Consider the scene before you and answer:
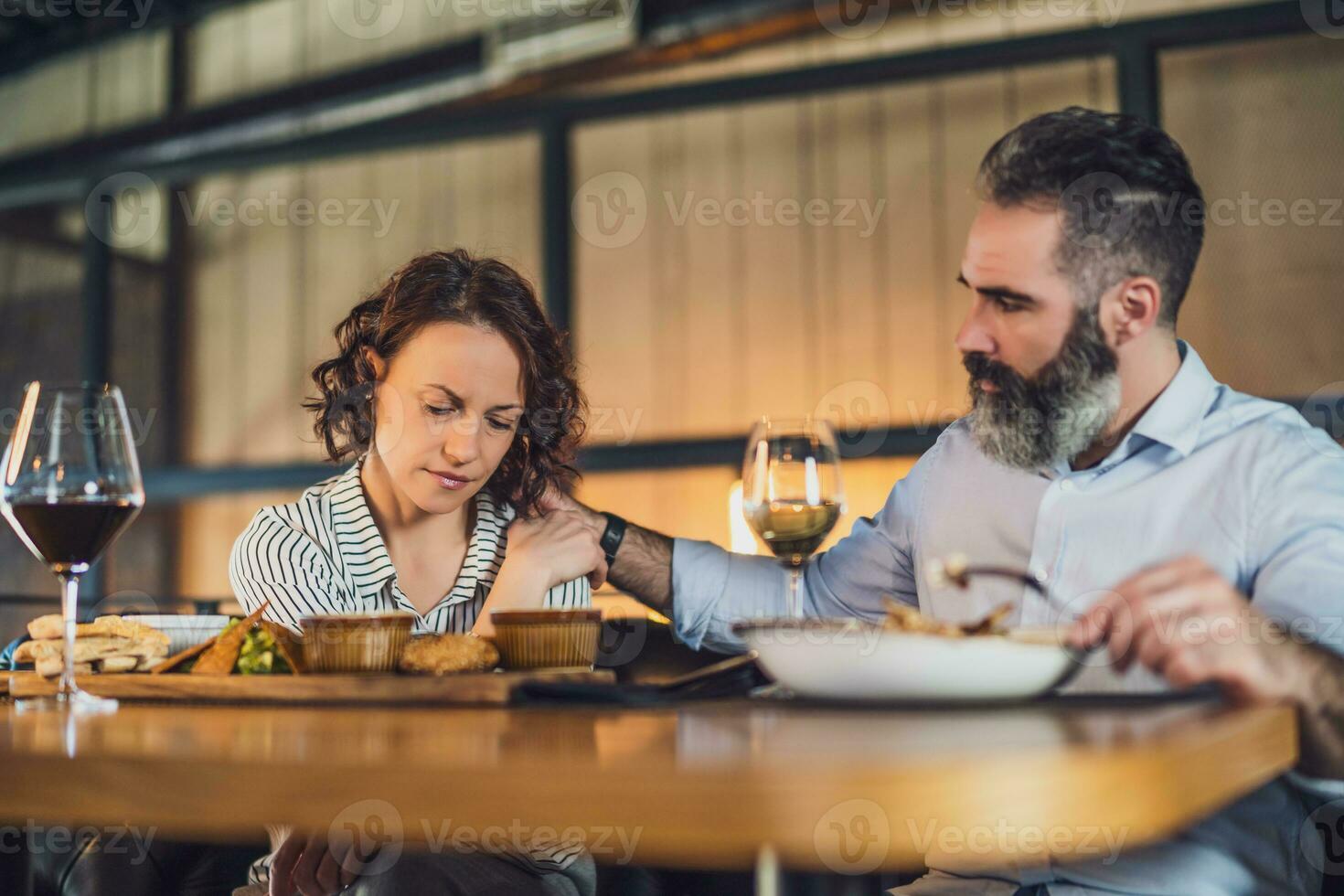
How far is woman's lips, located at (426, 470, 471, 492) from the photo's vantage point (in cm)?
174

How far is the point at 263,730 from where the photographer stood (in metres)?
0.83

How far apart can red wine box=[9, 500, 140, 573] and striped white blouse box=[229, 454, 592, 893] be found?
44 centimetres

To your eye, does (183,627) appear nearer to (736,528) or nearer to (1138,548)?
(1138,548)

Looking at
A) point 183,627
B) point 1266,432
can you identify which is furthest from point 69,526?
point 1266,432

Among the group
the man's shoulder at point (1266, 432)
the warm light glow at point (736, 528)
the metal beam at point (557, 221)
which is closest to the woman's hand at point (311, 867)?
the man's shoulder at point (1266, 432)

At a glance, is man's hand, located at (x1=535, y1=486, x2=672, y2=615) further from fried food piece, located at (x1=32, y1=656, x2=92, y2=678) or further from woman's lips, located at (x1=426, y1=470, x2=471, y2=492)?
fried food piece, located at (x1=32, y1=656, x2=92, y2=678)

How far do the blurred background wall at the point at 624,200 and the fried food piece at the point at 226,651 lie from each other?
8.28 feet

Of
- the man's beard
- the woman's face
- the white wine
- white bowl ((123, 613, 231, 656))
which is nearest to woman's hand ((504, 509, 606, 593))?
the woman's face

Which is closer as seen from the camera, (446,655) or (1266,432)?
(446,655)

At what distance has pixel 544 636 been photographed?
1170 mm

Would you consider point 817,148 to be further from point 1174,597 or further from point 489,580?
point 1174,597

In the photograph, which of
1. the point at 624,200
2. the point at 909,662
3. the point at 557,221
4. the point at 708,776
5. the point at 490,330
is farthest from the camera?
the point at 624,200

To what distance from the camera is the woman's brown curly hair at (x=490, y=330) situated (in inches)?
75.6

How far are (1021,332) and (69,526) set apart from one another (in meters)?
1.06
